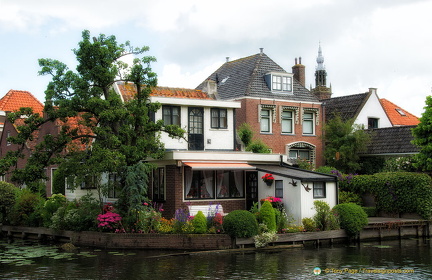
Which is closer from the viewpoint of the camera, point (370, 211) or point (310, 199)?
point (310, 199)

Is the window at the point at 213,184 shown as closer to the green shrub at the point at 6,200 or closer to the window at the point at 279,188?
the window at the point at 279,188

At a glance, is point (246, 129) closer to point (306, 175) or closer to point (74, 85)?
point (306, 175)

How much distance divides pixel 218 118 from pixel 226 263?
1197 cm

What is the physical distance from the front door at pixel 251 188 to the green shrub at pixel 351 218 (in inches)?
167

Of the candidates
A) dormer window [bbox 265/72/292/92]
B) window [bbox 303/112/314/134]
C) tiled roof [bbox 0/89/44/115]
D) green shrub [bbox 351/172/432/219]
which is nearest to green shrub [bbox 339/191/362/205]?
green shrub [bbox 351/172/432/219]

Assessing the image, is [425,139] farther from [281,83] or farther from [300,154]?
[281,83]

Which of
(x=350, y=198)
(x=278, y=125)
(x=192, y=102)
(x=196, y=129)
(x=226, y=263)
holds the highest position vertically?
(x=192, y=102)

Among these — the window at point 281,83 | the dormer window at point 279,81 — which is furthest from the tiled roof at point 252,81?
the window at point 281,83

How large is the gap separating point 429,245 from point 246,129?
42.0 feet

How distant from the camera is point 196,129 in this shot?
30188 millimetres

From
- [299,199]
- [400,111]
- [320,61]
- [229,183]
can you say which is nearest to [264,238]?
[299,199]

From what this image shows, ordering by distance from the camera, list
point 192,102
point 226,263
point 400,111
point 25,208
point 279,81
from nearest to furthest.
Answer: point 226,263
point 192,102
point 25,208
point 279,81
point 400,111

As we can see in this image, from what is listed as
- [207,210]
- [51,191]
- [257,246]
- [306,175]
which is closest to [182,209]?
[207,210]

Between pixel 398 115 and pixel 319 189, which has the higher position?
pixel 398 115
